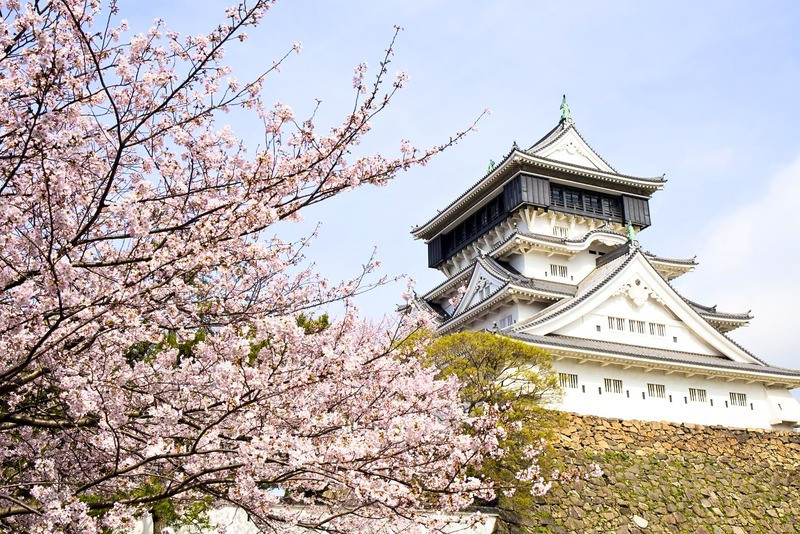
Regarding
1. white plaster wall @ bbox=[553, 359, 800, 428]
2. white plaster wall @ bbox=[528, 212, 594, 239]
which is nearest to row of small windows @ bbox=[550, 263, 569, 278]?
white plaster wall @ bbox=[528, 212, 594, 239]

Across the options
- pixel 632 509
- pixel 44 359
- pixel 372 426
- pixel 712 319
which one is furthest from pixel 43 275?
pixel 712 319

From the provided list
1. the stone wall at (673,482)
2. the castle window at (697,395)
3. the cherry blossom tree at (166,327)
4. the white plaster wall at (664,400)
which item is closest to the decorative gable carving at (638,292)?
the white plaster wall at (664,400)

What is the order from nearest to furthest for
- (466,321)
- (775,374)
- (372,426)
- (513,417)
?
(372,426) → (513,417) → (775,374) → (466,321)

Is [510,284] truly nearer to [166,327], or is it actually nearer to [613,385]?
[613,385]

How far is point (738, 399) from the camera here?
70.2 feet

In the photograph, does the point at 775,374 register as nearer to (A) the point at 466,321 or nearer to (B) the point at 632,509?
(B) the point at 632,509

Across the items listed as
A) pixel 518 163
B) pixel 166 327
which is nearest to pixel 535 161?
pixel 518 163

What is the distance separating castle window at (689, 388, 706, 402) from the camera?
20688 millimetres

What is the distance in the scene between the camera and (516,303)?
2141 centimetres

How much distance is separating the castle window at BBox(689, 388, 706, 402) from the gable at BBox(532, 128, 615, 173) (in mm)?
8828

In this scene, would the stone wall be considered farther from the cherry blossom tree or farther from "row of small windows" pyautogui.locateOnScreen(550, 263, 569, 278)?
the cherry blossom tree

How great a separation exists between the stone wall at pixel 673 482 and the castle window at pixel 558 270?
21.1 ft

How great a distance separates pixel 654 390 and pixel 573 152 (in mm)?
10147

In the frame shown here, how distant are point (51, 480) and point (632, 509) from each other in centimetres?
1490
